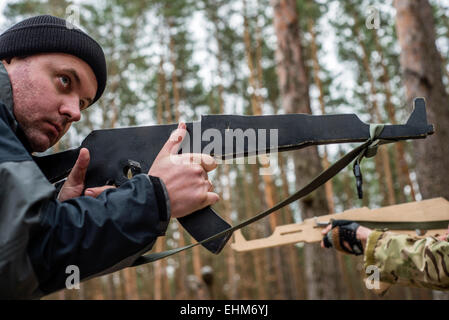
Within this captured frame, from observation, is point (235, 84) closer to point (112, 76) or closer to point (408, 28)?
point (112, 76)

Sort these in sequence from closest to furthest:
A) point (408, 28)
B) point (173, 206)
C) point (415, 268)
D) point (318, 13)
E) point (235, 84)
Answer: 1. point (173, 206)
2. point (415, 268)
3. point (408, 28)
4. point (318, 13)
5. point (235, 84)

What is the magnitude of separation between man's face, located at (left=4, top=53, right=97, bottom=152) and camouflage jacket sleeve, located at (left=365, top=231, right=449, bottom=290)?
6.99 feet

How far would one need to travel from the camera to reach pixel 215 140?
187 cm

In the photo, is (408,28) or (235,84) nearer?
(408,28)

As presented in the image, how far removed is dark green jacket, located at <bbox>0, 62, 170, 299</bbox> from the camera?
3.40 ft

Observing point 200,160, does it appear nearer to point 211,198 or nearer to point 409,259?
point 211,198

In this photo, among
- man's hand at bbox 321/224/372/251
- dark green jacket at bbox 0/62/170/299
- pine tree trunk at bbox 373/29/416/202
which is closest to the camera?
dark green jacket at bbox 0/62/170/299

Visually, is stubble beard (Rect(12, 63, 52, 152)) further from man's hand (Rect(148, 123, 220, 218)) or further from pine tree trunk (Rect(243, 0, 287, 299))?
pine tree trunk (Rect(243, 0, 287, 299))

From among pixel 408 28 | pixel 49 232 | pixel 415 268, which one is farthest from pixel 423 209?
pixel 408 28

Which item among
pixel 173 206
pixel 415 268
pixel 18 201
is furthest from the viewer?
pixel 415 268

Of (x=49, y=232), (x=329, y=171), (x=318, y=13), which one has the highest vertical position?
(x=318, y=13)

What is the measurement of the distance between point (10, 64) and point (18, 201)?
89cm

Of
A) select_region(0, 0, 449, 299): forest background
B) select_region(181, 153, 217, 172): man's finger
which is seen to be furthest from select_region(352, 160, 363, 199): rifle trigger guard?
select_region(0, 0, 449, 299): forest background

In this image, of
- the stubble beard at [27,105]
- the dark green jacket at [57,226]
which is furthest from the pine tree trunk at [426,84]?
the stubble beard at [27,105]
